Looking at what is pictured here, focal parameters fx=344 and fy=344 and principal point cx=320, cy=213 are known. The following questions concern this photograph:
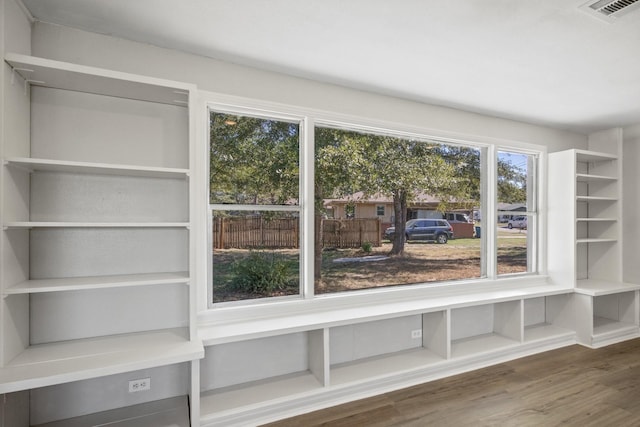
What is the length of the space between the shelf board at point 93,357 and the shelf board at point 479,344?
7.94 feet

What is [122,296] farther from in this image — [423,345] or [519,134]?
[519,134]

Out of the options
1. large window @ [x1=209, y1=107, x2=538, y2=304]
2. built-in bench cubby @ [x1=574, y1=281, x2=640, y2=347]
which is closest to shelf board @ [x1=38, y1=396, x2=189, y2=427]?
large window @ [x1=209, y1=107, x2=538, y2=304]

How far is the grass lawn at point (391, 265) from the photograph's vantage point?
2.67 m

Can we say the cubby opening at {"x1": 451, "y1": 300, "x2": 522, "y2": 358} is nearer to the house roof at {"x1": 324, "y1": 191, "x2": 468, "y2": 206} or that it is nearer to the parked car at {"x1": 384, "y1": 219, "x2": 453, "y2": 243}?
the parked car at {"x1": 384, "y1": 219, "x2": 453, "y2": 243}

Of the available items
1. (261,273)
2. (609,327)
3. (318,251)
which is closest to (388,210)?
(318,251)

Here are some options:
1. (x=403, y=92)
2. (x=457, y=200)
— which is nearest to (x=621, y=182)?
(x=457, y=200)

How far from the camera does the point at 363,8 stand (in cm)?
189

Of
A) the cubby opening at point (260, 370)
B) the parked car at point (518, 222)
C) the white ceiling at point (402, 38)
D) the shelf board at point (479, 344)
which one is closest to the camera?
the white ceiling at point (402, 38)

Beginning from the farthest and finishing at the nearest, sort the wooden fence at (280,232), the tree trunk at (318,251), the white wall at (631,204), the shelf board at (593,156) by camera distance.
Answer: the white wall at (631,204)
the shelf board at (593,156)
the tree trunk at (318,251)
the wooden fence at (280,232)

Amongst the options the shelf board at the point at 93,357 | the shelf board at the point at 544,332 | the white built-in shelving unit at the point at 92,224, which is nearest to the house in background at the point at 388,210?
the shelf board at the point at 544,332

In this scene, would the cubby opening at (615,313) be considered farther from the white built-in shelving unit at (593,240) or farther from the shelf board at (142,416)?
the shelf board at (142,416)

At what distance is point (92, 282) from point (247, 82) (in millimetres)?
1706

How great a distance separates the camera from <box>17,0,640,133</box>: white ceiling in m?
1.89

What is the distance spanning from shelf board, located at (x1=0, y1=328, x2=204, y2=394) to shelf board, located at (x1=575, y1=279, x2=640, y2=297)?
4004 millimetres
